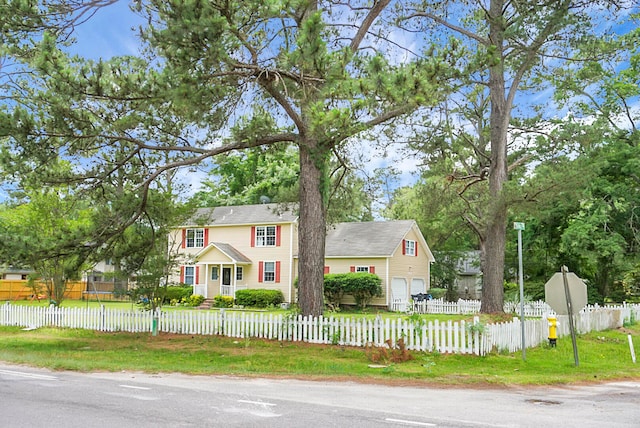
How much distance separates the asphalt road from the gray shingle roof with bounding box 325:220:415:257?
2390cm

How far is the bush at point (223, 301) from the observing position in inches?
1387

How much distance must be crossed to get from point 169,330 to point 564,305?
11.5 m

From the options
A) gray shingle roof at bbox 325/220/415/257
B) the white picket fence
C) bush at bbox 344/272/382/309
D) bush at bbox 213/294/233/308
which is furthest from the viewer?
bush at bbox 213/294/233/308

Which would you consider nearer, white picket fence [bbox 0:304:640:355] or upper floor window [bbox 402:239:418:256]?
white picket fence [bbox 0:304:640:355]

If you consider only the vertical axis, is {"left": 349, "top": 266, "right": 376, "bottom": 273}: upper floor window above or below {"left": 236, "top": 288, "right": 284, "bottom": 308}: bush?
above

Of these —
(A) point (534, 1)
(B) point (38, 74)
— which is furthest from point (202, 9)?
(A) point (534, 1)

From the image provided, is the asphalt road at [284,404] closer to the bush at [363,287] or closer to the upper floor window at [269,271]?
the bush at [363,287]

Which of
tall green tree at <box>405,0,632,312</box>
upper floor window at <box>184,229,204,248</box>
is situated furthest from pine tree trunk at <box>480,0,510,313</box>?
upper floor window at <box>184,229,204,248</box>

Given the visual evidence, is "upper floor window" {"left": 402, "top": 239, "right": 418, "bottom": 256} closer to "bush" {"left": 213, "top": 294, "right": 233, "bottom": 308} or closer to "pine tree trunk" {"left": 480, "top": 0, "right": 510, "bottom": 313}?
"bush" {"left": 213, "top": 294, "right": 233, "bottom": 308}

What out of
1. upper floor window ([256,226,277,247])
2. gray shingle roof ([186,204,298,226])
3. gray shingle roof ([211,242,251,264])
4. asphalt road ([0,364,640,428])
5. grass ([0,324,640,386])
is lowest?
grass ([0,324,640,386])

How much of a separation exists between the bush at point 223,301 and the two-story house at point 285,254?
1421 millimetres

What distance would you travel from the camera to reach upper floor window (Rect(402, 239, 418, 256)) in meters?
36.2

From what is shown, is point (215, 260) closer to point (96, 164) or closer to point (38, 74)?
point (96, 164)

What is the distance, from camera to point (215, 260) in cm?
3731
